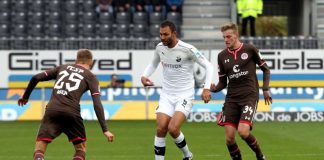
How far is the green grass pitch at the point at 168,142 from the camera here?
15055mm

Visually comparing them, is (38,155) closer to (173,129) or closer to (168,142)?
(173,129)

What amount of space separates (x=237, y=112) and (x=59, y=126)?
2885 millimetres

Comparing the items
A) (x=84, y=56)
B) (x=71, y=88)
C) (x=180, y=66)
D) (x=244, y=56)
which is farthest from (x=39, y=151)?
(x=244, y=56)

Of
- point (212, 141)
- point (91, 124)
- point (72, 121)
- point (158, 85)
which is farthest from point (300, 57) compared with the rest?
point (72, 121)

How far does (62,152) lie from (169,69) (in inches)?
157

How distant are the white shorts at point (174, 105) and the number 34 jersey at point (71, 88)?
2.16 metres

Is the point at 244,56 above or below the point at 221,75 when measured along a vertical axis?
above

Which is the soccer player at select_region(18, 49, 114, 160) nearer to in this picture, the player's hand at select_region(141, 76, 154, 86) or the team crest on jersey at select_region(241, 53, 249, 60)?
the player's hand at select_region(141, 76, 154, 86)

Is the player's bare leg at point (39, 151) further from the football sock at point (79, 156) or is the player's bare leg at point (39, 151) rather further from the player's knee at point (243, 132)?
the player's knee at point (243, 132)

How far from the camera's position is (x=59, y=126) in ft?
34.7

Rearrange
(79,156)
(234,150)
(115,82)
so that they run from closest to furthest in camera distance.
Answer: (79,156)
(234,150)
(115,82)

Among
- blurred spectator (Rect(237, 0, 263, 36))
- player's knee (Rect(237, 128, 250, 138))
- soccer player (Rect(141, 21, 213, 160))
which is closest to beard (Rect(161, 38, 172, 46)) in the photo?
soccer player (Rect(141, 21, 213, 160))

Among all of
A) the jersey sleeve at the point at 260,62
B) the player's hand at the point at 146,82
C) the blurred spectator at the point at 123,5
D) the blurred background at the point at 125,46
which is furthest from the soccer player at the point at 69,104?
the blurred spectator at the point at 123,5

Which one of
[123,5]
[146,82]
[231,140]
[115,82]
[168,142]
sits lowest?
[168,142]
